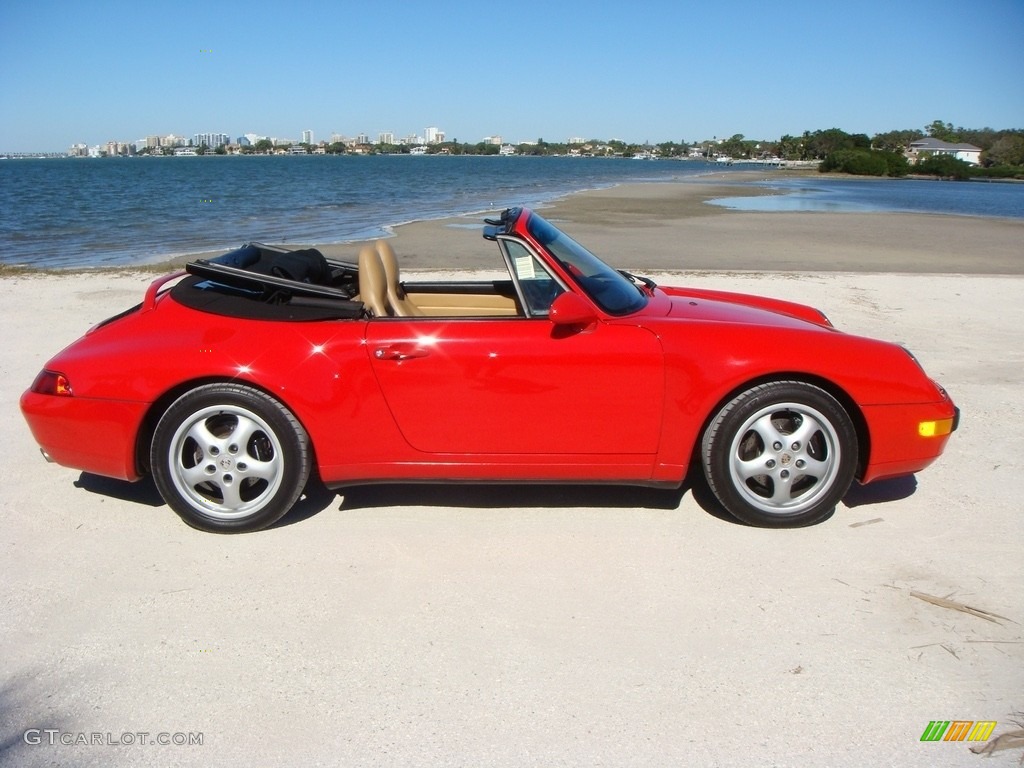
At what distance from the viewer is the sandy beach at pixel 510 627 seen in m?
2.34

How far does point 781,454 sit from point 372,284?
2.00 metres

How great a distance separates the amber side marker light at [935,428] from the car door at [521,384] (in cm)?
118

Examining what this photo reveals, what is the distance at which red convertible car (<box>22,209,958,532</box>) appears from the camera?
3.41 m

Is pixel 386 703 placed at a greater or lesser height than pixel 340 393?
lesser

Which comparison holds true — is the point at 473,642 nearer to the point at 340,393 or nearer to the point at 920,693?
the point at 340,393

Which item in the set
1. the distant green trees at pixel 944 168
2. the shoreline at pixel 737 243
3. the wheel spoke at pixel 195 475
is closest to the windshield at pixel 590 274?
the wheel spoke at pixel 195 475

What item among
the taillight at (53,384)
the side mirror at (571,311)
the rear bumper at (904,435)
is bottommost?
the rear bumper at (904,435)

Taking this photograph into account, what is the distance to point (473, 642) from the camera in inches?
110

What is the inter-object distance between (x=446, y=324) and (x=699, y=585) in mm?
1504

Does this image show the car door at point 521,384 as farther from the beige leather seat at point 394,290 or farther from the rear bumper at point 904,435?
the rear bumper at point 904,435

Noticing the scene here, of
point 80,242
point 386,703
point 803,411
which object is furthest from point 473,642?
point 80,242

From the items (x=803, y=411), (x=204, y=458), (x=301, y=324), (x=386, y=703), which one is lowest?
(x=386, y=703)

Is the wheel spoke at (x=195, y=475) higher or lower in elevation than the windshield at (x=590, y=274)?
lower

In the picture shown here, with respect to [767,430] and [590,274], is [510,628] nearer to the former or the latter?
[767,430]
